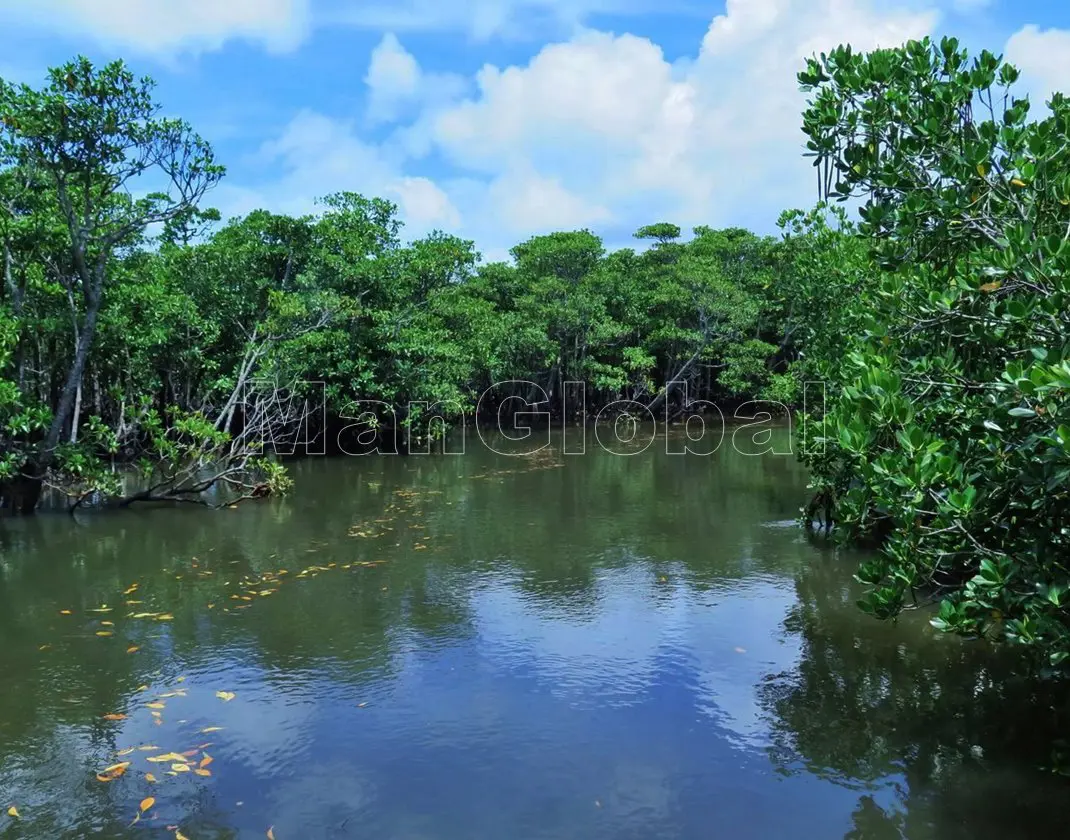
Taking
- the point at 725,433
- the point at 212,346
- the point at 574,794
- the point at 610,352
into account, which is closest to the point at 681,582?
the point at 574,794

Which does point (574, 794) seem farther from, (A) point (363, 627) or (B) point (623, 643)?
(A) point (363, 627)

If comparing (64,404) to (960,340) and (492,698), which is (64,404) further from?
(960,340)

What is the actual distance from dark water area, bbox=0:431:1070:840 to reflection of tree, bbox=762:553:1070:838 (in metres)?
0.02

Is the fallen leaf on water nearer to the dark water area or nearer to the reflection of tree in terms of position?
the dark water area

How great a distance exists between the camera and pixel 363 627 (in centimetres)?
666

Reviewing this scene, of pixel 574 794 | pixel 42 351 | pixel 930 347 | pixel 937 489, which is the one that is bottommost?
pixel 574 794

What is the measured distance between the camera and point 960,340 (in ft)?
13.5

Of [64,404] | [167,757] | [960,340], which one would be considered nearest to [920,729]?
[960,340]

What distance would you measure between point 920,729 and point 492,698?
8.68 ft

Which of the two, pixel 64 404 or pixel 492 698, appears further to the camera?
pixel 64 404

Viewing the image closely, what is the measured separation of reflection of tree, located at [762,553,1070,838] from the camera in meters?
3.88

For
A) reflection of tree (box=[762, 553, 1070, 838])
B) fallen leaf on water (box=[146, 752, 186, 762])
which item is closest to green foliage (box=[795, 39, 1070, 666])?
reflection of tree (box=[762, 553, 1070, 838])

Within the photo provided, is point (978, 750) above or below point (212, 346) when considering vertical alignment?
below

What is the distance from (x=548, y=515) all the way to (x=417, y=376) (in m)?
7.21
